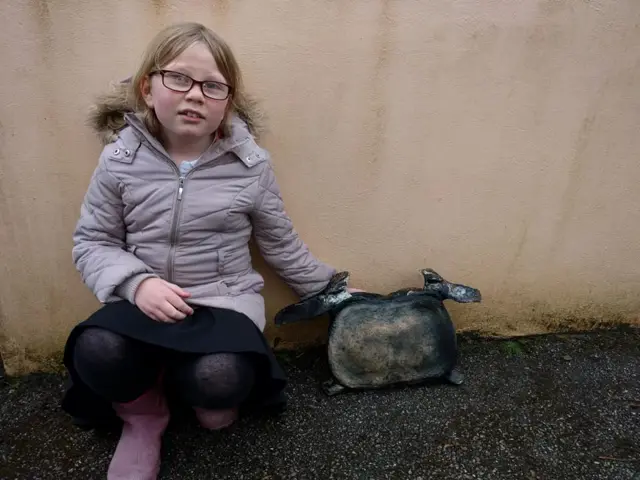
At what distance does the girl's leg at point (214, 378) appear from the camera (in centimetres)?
162

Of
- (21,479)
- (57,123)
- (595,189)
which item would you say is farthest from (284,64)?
(21,479)

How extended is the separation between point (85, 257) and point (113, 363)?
364 millimetres

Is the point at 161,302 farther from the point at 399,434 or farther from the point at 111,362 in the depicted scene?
the point at 399,434

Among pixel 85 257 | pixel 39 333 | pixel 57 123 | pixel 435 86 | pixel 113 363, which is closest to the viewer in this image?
pixel 113 363

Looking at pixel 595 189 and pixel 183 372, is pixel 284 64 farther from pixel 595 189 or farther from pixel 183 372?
pixel 595 189

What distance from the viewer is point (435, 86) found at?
205 centimetres

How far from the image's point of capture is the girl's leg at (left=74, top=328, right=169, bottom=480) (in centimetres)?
161

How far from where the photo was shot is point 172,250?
1.77 meters

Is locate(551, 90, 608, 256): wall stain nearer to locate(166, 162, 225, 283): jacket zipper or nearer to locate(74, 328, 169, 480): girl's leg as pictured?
locate(166, 162, 225, 283): jacket zipper

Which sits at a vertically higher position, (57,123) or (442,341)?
(57,123)

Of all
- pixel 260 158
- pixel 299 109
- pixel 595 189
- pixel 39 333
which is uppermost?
pixel 299 109

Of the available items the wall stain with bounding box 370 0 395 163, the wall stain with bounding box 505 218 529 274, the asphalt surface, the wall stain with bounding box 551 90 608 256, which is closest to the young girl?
the asphalt surface

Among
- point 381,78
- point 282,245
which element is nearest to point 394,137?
point 381,78

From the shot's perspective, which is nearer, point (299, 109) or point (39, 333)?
point (299, 109)
